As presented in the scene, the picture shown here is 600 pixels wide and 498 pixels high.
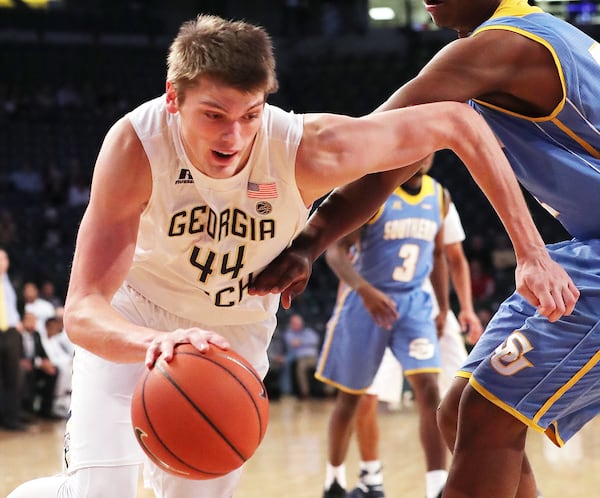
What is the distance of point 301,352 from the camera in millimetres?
12359

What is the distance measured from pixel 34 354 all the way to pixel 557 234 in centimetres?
929

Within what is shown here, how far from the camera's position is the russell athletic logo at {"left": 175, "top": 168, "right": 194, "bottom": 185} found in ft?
9.36

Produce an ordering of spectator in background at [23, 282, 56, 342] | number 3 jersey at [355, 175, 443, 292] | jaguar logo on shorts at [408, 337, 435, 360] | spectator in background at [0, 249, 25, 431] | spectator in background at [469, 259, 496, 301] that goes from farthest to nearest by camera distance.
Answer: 1. spectator in background at [469, 259, 496, 301]
2. spectator in background at [23, 282, 56, 342]
3. spectator in background at [0, 249, 25, 431]
4. number 3 jersey at [355, 175, 443, 292]
5. jaguar logo on shorts at [408, 337, 435, 360]

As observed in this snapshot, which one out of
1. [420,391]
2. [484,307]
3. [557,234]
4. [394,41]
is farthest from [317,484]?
[394,41]

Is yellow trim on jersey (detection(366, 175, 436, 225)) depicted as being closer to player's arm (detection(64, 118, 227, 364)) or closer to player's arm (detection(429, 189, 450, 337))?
player's arm (detection(429, 189, 450, 337))

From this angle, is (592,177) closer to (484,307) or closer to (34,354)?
(34,354)

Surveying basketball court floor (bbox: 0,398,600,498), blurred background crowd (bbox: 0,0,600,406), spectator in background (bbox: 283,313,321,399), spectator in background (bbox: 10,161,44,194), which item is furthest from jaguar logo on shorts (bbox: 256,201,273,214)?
spectator in background (bbox: 10,161,44,194)

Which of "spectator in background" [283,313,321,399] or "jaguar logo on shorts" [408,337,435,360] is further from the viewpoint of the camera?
"spectator in background" [283,313,321,399]

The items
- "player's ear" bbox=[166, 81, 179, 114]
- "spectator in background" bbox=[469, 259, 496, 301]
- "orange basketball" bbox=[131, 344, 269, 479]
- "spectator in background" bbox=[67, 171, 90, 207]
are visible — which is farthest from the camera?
"spectator in background" bbox=[67, 171, 90, 207]

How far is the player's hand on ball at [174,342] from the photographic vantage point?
223 cm

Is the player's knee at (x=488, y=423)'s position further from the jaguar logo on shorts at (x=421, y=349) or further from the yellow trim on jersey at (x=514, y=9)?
the jaguar logo on shorts at (x=421, y=349)

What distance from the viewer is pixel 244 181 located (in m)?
2.90

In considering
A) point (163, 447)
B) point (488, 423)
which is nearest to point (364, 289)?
point (488, 423)

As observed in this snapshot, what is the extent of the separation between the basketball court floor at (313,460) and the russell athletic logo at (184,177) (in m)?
3.57
